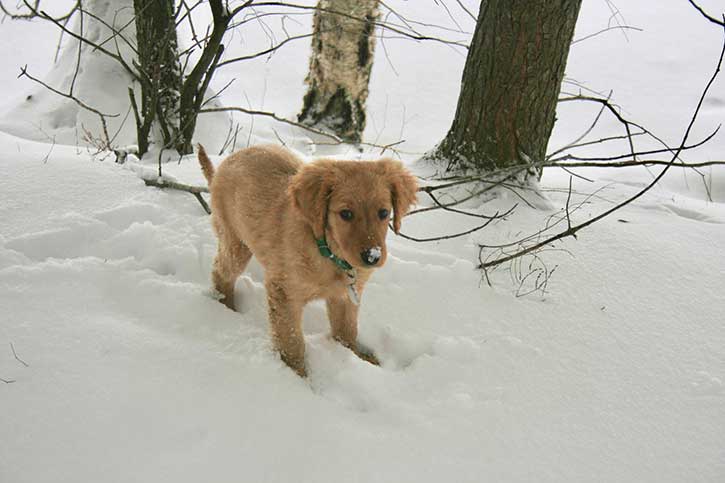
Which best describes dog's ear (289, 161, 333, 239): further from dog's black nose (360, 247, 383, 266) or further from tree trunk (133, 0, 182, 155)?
tree trunk (133, 0, 182, 155)

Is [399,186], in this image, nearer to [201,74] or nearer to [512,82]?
[512,82]

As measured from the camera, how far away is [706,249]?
295cm

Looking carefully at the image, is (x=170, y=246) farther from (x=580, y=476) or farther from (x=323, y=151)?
(x=323, y=151)

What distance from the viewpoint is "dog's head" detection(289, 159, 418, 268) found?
1.81m

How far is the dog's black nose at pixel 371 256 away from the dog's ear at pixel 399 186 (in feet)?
1.09

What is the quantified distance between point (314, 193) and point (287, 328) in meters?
0.62

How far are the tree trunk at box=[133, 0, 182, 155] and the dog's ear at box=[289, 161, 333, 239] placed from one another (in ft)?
7.30

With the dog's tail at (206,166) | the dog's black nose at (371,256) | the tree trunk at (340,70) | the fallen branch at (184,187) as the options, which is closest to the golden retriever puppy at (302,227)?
the dog's black nose at (371,256)

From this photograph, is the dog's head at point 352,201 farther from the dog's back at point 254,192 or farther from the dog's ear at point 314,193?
the dog's back at point 254,192

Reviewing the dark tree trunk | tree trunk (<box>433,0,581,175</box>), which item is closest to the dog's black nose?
tree trunk (<box>433,0,581,175</box>)

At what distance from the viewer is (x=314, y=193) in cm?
192

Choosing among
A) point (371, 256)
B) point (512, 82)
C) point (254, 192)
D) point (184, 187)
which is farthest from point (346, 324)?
point (512, 82)

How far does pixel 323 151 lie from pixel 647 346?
16.5 feet

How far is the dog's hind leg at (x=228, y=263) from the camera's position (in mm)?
2447
